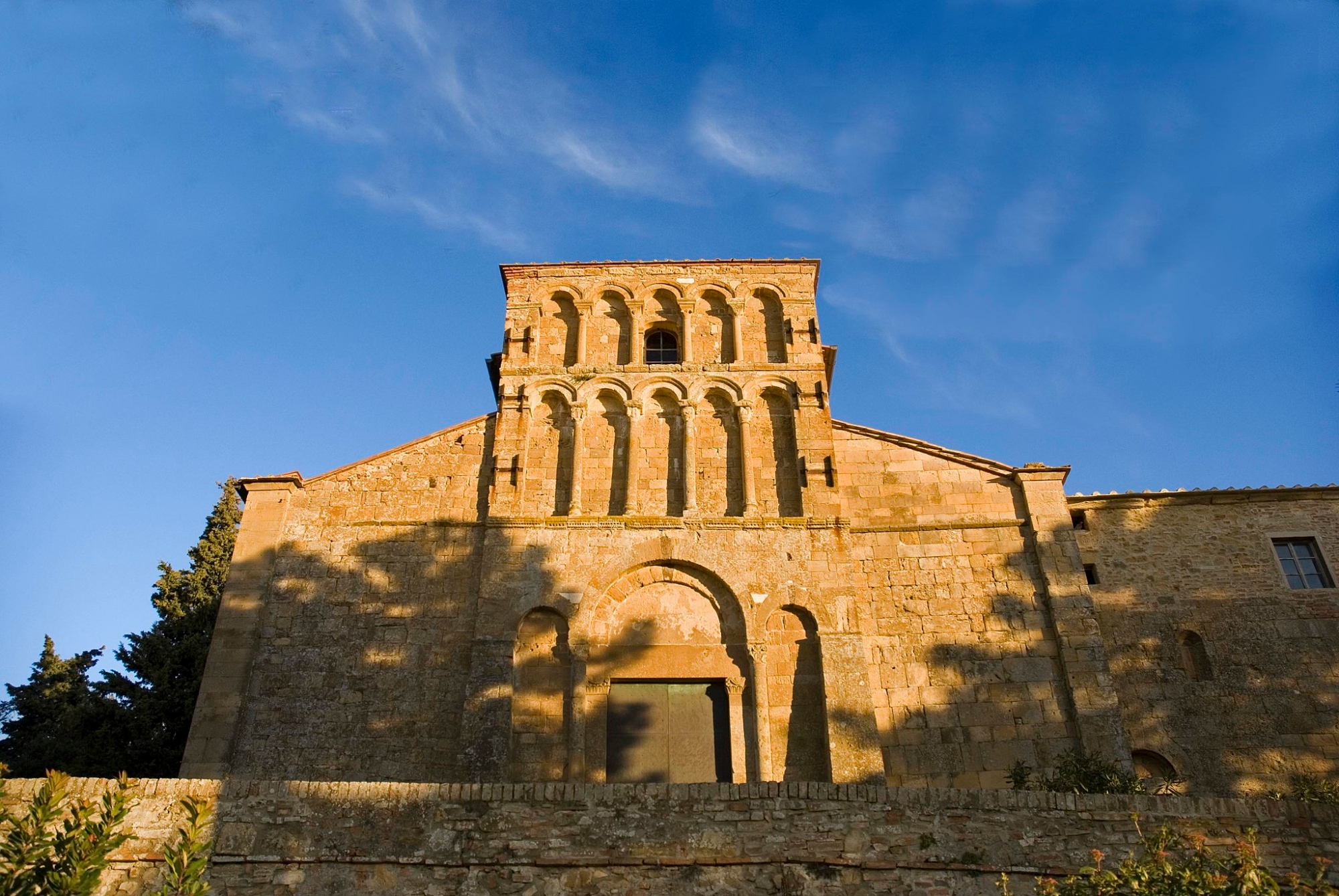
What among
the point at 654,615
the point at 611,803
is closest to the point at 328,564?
the point at 654,615

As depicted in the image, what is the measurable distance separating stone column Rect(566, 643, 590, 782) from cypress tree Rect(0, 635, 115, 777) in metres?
9.93

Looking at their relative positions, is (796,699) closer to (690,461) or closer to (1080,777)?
(1080,777)

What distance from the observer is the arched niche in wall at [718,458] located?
17766mm

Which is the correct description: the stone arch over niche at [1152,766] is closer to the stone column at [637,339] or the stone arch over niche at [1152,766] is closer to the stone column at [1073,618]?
the stone column at [1073,618]

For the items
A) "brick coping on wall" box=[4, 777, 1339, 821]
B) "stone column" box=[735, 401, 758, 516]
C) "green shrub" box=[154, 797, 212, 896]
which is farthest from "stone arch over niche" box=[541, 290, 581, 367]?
"green shrub" box=[154, 797, 212, 896]

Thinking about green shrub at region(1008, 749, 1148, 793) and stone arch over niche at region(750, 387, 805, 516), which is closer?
green shrub at region(1008, 749, 1148, 793)

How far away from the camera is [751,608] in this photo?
16266 millimetres

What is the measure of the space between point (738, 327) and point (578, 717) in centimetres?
895

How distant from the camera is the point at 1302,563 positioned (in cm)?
1777

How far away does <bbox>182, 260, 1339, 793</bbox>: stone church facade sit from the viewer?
604 inches

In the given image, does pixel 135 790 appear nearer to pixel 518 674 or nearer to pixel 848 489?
pixel 518 674

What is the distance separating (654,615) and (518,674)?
2567 mm

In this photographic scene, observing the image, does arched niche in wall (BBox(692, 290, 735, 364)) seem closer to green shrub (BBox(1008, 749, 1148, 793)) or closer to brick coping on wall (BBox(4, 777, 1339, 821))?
green shrub (BBox(1008, 749, 1148, 793))

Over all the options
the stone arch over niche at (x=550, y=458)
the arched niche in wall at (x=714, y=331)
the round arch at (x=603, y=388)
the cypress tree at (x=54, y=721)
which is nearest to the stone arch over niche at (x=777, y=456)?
the arched niche in wall at (x=714, y=331)
